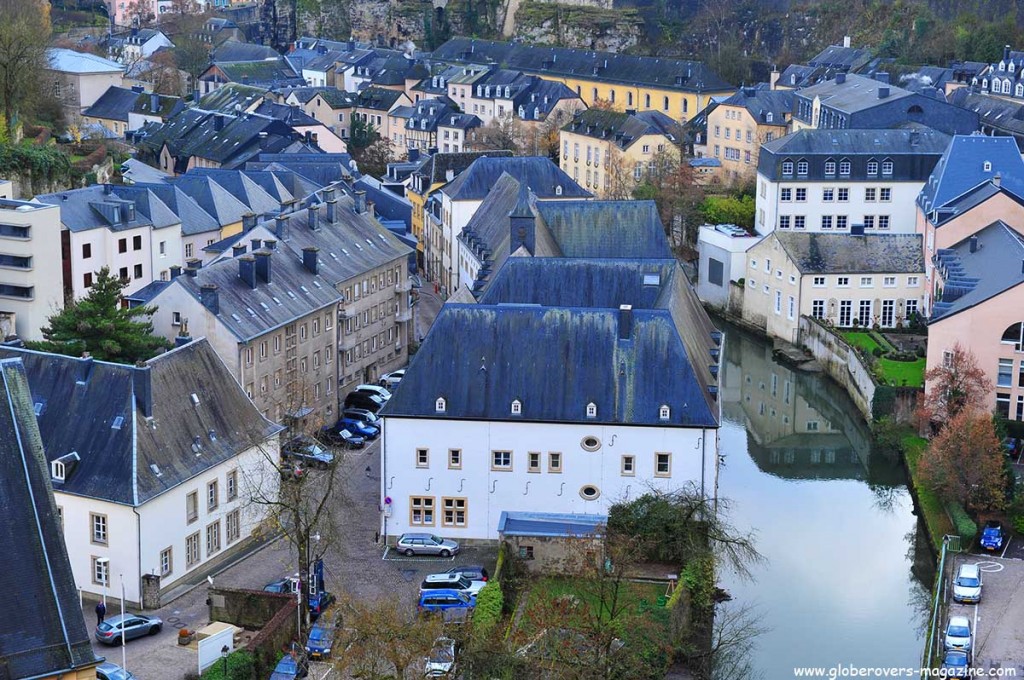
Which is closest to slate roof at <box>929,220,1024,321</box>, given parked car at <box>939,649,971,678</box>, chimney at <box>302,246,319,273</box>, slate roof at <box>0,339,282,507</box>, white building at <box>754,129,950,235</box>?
white building at <box>754,129,950,235</box>

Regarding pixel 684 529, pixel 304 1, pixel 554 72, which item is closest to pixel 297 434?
pixel 684 529

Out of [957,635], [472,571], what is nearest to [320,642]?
Answer: [472,571]

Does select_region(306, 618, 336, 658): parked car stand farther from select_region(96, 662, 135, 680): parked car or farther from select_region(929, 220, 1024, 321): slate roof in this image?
select_region(929, 220, 1024, 321): slate roof

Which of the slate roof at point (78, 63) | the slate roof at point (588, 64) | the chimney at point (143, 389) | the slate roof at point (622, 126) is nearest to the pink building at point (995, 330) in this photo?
the chimney at point (143, 389)

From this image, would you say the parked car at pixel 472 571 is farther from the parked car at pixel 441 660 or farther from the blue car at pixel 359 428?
the blue car at pixel 359 428

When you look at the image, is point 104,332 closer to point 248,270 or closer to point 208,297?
point 208,297

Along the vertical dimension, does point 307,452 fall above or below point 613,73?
below
